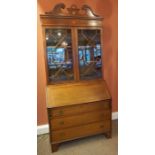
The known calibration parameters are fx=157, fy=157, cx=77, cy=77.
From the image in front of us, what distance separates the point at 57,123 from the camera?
2252mm

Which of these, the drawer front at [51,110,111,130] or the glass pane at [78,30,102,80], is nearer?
the drawer front at [51,110,111,130]

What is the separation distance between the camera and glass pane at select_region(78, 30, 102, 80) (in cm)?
252

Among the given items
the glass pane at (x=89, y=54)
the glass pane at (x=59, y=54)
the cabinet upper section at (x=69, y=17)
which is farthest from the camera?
the glass pane at (x=89, y=54)

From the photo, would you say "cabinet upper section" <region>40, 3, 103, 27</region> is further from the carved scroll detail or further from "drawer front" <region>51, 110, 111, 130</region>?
"drawer front" <region>51, 110, 111, 130</region>

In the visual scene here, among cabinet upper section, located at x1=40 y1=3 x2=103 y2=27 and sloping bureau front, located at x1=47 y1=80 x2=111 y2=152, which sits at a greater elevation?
cabinet upper section, located at x1=40 y1=3 x2=103 y2=27

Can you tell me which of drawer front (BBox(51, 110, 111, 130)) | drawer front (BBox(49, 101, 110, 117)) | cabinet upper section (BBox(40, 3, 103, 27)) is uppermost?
cabinet upper section (BBox(40, 3, 103, 27))

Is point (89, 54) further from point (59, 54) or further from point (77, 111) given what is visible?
point (77, 111)

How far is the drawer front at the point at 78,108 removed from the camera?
223cm

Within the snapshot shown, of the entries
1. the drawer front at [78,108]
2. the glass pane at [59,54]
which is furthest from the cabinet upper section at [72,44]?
the drawer front at [78,108]

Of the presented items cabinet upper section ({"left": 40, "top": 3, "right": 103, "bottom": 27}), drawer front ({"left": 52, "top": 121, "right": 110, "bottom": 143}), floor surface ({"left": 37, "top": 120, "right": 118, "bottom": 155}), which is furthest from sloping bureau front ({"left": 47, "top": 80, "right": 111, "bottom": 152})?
cabinet upper section ({"left": 40, "top": 3, "right": 103, "bottom": 27})

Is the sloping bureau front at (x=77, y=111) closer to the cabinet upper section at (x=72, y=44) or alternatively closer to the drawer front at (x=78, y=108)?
the drawer front at (x=78, y=108)
